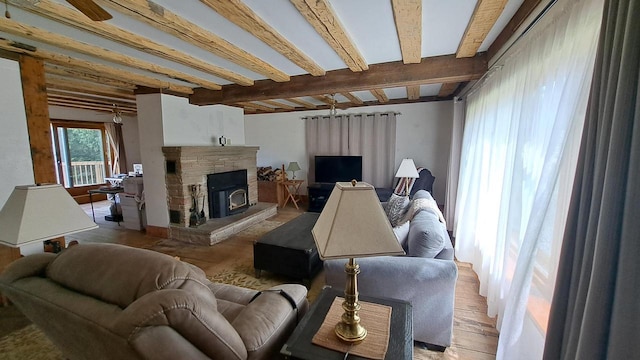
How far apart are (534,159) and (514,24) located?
100cm

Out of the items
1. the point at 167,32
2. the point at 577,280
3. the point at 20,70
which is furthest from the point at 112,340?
the point at 20,70

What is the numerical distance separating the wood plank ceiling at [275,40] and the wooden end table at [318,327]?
178 centimetres

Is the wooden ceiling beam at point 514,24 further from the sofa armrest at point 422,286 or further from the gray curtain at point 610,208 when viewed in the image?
the sofa armrest at point 422,286

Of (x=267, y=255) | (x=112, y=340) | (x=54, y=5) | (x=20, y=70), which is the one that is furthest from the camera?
(x=267, y=255)

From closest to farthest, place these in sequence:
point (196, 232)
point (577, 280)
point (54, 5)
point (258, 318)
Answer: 1. point (577, 280)
2. point (258, 318)
3. point (54, 5)
4. point (196, 232)

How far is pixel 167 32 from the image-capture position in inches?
75.1

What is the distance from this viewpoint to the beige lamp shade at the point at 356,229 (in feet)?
3.02

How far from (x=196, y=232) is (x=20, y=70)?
2.51 m

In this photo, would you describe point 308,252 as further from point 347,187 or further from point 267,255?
point 347,187

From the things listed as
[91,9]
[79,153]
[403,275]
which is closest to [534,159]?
[403,275]

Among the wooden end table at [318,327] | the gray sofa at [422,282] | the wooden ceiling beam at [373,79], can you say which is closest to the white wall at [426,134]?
the wooden ceiling beam at [373,79]

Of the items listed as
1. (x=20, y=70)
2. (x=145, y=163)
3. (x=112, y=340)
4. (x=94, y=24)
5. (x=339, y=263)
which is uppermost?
(x=94, y=24)

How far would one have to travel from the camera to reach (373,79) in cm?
282

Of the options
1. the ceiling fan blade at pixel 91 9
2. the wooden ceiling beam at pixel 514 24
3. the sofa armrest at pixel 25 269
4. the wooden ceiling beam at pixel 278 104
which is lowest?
the sofa armrest at pixel 25 269
